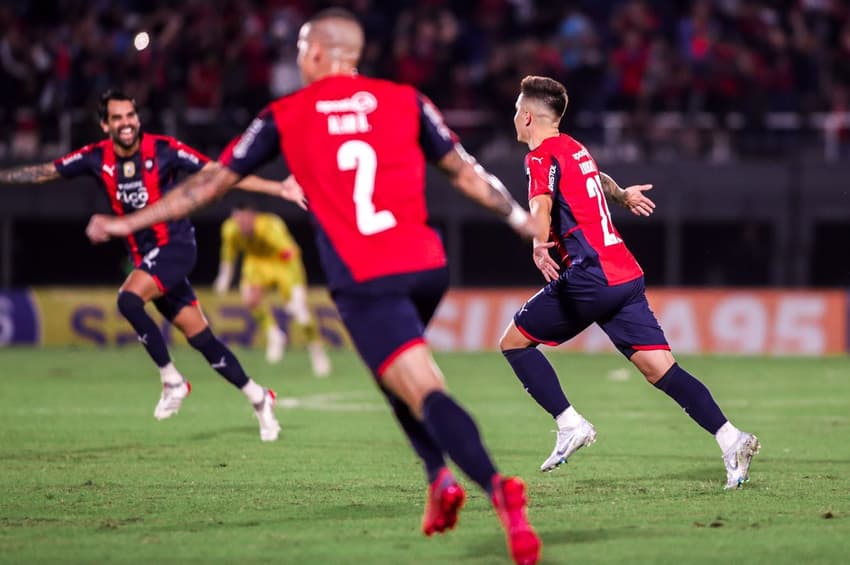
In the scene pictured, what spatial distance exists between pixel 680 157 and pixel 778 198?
1970 mm

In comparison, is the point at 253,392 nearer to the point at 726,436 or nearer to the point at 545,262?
the point at 545,262

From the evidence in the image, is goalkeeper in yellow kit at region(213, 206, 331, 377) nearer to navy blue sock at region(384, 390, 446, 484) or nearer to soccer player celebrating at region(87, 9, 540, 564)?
navy blue sock at region(384, 390, 446, 484)

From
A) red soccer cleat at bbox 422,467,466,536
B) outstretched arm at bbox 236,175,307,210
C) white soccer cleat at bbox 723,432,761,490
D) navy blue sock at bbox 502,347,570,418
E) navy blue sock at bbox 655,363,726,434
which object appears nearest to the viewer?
red soccer cleat at bbox 422,467,466,536

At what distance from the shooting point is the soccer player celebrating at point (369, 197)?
596 cm

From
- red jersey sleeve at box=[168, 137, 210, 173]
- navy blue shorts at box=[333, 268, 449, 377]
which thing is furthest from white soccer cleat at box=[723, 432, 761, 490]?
red jersey sleeve at box=[168, 137, 210, 173]

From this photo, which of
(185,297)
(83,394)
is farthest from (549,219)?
(83,394)

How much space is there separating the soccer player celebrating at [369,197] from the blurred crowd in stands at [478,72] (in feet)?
55.7

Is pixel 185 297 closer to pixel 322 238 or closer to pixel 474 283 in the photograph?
pixel 322 238

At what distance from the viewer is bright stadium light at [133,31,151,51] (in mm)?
23766

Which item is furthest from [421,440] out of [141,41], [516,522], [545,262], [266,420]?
[141,41]

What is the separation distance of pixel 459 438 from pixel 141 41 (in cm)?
1919

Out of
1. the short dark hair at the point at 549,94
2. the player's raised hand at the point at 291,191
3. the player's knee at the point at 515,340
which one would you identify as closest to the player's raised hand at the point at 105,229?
the player's raised hand at the point at 291,191

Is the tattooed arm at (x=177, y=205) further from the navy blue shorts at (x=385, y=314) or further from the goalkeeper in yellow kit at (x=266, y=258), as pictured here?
the goalkeeper in yellow kit at (x=266, y=258)

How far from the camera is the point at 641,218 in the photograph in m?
25.1
